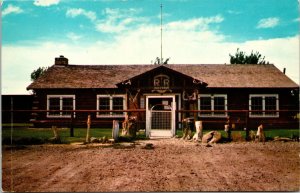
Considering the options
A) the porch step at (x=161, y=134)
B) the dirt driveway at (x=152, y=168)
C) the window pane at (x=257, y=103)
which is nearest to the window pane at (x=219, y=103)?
the window pane at (x=257, y=103)

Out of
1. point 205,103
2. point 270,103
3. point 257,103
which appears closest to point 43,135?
point 205,103

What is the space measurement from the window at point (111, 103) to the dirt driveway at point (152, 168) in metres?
9.77

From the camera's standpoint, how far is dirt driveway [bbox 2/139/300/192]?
21.3 feet

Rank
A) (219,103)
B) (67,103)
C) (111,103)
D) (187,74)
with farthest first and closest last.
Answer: (187,74) < (67,103) < (111,103) < (219,103)

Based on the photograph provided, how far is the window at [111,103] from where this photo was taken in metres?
20.1

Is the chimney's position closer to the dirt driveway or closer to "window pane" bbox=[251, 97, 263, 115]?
"window pane" bbox=[251, 97, 263, 115]

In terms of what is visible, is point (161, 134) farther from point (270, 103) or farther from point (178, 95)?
point (270, 103)

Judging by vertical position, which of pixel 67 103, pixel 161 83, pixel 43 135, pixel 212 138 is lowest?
pixel 43 135

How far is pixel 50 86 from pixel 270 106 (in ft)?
45.6

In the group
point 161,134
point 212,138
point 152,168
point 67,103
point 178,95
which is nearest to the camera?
point 152,168

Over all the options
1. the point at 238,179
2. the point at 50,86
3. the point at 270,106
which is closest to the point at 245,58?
the point at 270,106

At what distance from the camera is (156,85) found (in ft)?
60.3

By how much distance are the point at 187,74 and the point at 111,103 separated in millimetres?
5586

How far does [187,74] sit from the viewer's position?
21.5m
